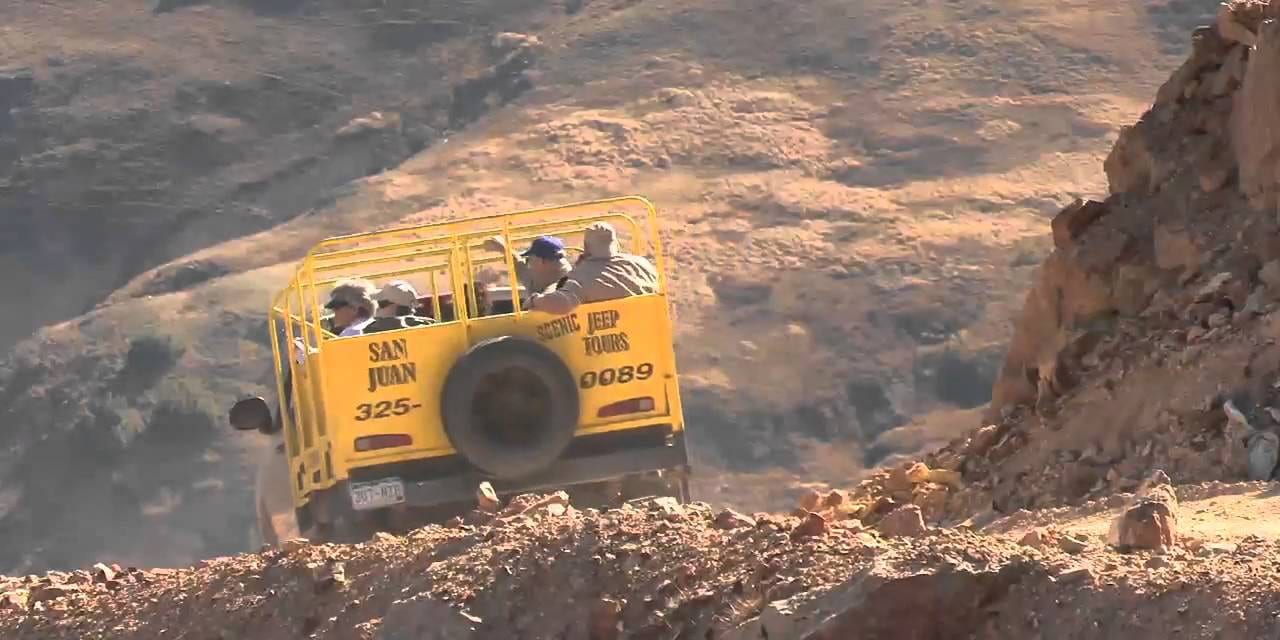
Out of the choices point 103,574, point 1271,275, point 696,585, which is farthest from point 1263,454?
point 103,574

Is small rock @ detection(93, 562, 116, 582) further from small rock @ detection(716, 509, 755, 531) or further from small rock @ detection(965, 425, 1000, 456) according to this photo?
small rock @ detection(965, 425, 1000, 456)

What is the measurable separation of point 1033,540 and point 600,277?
5.66 m

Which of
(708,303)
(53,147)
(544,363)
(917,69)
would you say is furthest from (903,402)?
(544,363)

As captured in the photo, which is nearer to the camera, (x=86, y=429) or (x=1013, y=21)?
(x=86, y=429)

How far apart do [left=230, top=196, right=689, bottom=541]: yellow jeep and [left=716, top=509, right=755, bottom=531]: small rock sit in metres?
4.30

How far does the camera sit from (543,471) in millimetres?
11406

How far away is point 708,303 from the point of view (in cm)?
3528

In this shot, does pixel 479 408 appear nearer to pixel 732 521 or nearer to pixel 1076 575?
pixel 732 521

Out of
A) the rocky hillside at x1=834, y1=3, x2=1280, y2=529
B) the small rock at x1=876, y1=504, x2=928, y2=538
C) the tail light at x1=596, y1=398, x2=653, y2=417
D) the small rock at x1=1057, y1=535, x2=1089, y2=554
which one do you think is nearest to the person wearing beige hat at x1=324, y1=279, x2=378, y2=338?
the tail light at x1=596, y1=398, x2=653, y2=417

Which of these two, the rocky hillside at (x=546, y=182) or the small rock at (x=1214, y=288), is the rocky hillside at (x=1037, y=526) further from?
the rocky hillside at (x=546, y=182)

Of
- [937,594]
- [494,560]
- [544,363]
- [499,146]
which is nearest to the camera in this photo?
[937,594]

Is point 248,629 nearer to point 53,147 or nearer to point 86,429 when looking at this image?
point 86,429

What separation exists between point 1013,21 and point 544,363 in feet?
112

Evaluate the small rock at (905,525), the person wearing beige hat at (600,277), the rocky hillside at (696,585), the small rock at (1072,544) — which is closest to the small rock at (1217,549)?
the rocky hillside at (696,585)
